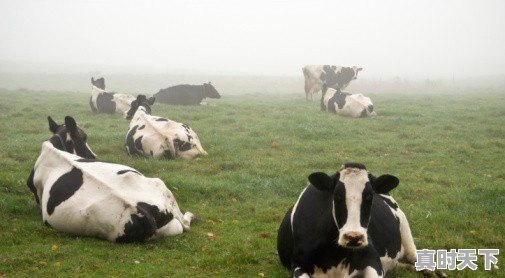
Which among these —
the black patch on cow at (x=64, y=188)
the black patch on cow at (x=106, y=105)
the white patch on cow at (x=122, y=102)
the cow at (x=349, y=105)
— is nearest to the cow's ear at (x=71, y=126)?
the black patch on cow at (x=64, y=188)

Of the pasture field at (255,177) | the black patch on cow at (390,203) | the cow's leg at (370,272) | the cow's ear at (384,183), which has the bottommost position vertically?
the pasture field at (255,177)

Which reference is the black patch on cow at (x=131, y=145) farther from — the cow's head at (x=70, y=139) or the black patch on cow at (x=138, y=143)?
the cow's head at (x=70, y=139)

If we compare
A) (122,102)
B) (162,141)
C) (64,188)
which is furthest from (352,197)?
(122,102)

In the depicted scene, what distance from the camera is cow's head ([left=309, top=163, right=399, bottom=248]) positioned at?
6.06 metres

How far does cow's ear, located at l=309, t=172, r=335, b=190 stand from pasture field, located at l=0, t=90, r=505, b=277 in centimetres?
189

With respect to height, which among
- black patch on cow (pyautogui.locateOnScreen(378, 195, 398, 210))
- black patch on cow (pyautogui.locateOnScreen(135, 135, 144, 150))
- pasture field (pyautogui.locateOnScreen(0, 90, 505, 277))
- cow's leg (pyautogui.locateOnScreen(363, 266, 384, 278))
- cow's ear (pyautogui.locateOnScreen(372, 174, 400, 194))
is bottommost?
pasture field (pyautogui.locateOnScreen(0, 90, 505, 277))

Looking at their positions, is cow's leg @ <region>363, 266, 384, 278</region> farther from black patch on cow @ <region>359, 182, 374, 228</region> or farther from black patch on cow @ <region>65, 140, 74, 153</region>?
black patch on cow @ <region>65, 140, 74, 153</region>

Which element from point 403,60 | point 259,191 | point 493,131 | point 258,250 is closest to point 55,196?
point 258,250

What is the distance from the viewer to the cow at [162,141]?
51.6 feet

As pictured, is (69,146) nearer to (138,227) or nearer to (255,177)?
(138,227)

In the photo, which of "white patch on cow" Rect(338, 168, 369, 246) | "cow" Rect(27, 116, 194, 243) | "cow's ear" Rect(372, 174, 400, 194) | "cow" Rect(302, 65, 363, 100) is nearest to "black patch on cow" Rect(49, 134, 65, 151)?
"cow" Rect(27, 116, 194, 243)

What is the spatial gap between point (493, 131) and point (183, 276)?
16.1 m

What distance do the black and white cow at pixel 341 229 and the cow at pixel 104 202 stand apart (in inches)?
99.5

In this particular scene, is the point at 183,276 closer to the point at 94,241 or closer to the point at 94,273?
the point at 94,273
